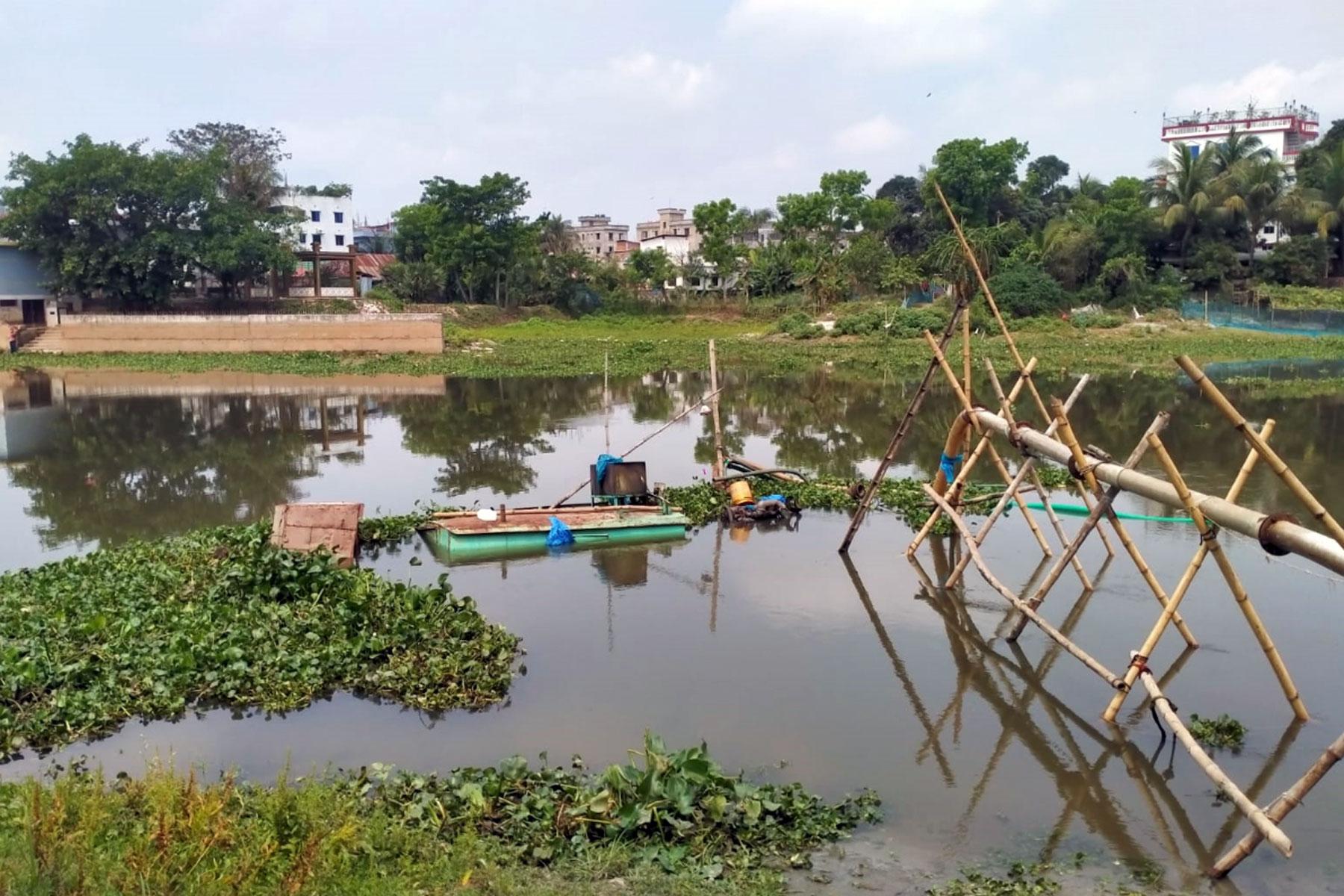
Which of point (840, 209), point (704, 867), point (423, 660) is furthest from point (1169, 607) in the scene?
point (840, 209)

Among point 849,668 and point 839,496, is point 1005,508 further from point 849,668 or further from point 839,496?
point 839,496

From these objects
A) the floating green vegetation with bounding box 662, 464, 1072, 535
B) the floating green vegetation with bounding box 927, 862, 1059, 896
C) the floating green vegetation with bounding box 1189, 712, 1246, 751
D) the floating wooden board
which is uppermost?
the floating wooden board

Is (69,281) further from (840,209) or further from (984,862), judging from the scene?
(984,862)

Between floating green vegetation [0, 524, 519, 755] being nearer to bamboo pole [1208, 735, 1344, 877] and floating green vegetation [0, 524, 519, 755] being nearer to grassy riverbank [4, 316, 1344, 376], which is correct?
bamboo pole [1208, 735, 1344, 877]

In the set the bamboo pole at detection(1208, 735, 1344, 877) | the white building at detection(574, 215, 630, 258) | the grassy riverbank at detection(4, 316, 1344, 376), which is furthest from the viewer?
the white building at detection(574, 215, 630, 258)

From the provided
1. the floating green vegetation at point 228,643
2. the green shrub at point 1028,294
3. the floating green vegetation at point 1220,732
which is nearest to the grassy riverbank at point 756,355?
the green shrub at point 1028,294

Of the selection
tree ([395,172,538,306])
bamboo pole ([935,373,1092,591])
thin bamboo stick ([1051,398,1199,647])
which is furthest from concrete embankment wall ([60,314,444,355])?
thin bamboo stick ([1051,398,1199,647])

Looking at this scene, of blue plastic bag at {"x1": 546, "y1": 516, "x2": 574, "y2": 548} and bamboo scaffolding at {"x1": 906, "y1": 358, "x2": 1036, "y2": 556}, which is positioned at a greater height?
bamboo scaffolding at {"x1": 906, "y1": 358, "x2": 1036, "y2": 556}

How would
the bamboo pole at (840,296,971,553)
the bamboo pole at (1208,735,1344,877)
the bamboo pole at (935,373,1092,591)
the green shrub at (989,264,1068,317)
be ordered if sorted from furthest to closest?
the green shrub at (989,264,1068,317) → the bamboo pole at (840,296,971,553) → the bamboo pole at (935,373,1092,591) → the bamboo pole at (1208,735,1344,877)

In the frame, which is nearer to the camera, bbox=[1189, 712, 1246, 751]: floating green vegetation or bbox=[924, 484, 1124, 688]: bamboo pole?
bbox=[1189, 712, 1246, 751]: floating green vegetation

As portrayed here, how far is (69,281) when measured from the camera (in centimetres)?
4619

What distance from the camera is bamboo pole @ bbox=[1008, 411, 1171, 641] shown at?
8.67 metres

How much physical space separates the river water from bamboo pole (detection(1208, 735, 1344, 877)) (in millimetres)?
166

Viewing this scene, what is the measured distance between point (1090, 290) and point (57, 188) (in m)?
45.9
